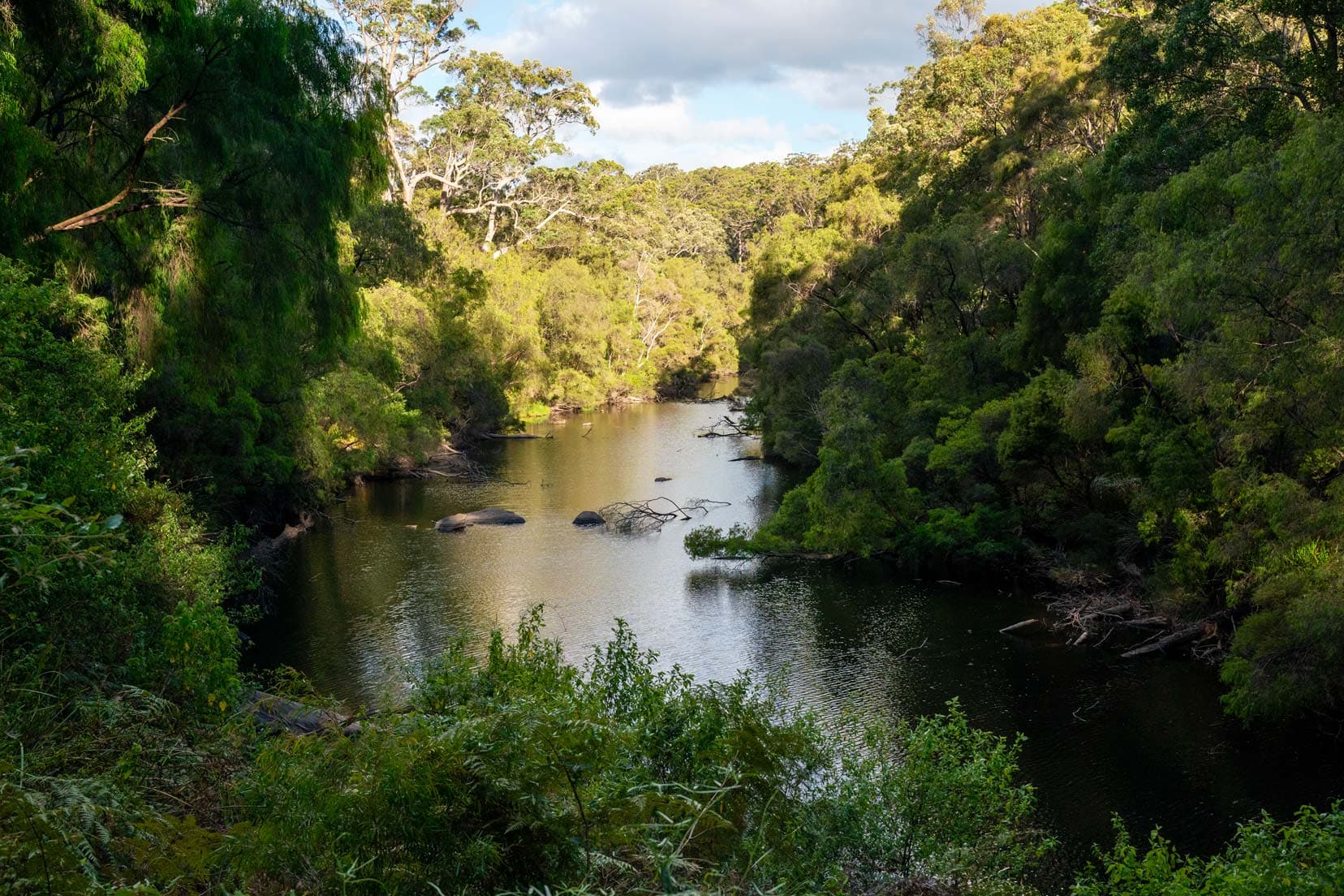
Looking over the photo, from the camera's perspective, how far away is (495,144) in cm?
5206

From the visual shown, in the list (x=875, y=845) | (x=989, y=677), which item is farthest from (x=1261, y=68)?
(x=875, y=845)

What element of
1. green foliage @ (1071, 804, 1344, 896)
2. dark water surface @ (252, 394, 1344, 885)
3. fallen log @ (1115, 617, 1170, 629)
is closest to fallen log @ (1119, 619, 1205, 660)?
dark water surface @ (252, 394, 1344, 885)

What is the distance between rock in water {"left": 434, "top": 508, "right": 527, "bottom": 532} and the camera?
27.8 metres

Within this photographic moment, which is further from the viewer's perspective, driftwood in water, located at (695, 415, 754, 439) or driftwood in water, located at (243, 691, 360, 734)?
driftwood in water, located at (695, 415, 754, 439)

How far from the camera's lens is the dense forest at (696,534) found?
436cm

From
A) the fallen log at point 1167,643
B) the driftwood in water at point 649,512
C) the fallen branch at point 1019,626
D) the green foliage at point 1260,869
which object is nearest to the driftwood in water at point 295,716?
the green foliage at point 1260,869

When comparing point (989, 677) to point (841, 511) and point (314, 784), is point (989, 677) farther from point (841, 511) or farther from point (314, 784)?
point (314, 784)

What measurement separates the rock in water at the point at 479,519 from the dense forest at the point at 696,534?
360 centimetres

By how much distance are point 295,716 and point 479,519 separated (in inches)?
757

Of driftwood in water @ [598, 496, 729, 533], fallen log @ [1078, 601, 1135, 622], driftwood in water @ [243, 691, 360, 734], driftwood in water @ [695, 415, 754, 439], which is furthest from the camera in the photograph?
driftwood in water @ [695, 415, 754, 439]

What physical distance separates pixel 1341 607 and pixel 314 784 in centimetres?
1281

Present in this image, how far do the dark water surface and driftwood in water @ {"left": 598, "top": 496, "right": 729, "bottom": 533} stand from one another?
67 cm

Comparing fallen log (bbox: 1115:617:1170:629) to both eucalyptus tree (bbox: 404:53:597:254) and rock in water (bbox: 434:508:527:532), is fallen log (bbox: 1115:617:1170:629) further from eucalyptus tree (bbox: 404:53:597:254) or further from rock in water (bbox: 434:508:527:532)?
eucalyptus tree (bbox: 404:53:597:254)

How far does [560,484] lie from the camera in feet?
113
